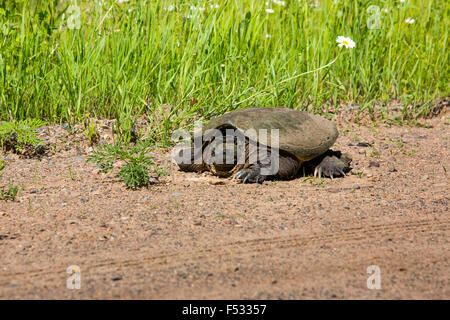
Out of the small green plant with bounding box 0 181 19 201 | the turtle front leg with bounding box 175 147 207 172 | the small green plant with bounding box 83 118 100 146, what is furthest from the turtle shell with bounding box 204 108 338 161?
the small green plant with bounding box 0 181 19 201

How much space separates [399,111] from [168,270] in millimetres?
3596

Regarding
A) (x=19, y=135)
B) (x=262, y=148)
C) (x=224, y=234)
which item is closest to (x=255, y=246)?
(x=224, y=234)

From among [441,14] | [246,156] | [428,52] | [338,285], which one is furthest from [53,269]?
[441,14]

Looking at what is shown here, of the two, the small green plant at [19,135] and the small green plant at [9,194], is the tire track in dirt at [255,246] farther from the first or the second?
the small green plant at [19,135]

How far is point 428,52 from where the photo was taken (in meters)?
5.32

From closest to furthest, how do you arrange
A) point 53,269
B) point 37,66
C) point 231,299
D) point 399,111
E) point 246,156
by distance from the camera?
1. point 231,299
2. point 53,269
3. point 246,156
4. point 37,66
5. point 399,111

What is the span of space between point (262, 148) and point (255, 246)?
128 centimetres

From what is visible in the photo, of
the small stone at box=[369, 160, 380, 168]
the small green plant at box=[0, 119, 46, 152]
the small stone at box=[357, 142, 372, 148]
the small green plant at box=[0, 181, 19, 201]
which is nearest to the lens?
the small green plant at box=[0, 181, 19, 201]

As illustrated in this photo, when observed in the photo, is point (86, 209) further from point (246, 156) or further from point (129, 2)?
point (129, 2)

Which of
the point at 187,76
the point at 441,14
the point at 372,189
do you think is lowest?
the point at 372,189

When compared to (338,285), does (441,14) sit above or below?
above

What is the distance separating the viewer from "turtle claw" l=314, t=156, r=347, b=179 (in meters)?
3.73

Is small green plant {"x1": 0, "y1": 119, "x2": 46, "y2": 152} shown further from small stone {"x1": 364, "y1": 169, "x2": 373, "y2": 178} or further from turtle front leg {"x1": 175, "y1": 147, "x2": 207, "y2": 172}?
small stone {"x1": 364, "y1": 169, "x2": 373, "y2": 178}

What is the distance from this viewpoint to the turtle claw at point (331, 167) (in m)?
3.73
